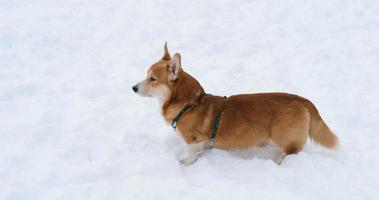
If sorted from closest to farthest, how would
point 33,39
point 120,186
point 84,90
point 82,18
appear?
point 120,186 → point 84,90 → point 33,39 → point 82,18

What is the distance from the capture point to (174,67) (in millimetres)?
4172

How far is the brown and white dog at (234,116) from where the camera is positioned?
413 centimetres

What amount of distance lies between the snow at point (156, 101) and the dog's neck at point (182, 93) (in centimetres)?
53

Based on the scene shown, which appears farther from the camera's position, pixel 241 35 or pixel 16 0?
pixel 16 0

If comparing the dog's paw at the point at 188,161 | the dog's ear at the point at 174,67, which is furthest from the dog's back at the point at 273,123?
the dog's ear at the point at 174,67

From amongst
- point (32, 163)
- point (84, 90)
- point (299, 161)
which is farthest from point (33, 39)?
point (299, 161)

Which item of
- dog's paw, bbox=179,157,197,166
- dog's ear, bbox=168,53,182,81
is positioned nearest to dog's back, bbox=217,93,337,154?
dog's paw, bbox=179,157,197,166

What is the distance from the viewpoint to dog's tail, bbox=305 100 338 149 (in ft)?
13.7

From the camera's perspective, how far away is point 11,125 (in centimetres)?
476

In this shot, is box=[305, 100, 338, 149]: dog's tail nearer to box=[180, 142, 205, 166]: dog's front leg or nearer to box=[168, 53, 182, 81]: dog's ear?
box=[180, 142, 205, 166]: dog's front leg

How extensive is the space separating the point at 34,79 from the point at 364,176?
4.50 meters

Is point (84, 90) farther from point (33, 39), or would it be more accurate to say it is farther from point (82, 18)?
point (82, 18)

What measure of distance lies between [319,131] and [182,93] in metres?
1.51

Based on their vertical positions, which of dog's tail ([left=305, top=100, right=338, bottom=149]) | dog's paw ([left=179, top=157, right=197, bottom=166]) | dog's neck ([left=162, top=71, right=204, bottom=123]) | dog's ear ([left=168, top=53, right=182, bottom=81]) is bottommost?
dog's paw ([left=179, top=157, right=197, bottom=166])
